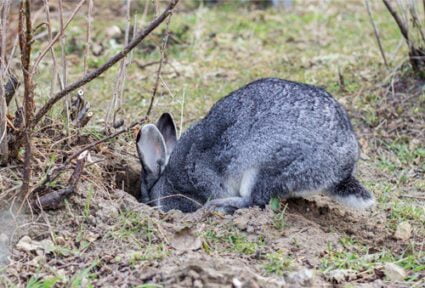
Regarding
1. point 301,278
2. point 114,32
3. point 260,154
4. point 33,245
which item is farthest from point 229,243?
point 114,32

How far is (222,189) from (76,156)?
1230mm

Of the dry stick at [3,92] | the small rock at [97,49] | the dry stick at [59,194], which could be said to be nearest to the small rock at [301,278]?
the dry stick at [59,194]

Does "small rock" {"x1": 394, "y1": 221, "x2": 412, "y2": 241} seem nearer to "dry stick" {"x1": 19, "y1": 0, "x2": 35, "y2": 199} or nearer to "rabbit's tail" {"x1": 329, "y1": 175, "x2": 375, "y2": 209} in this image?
"rabbit's tail" {"x1": 329, "y1": 175, "x2": 375, "y2": 209}

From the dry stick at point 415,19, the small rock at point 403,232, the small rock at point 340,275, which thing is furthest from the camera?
the dry stick at point 415,19

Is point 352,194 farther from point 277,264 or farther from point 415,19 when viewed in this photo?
point 415,19

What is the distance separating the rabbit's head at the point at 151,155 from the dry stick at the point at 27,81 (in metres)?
1.40

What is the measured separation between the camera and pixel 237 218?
502cm

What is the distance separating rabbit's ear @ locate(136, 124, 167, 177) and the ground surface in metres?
0.19

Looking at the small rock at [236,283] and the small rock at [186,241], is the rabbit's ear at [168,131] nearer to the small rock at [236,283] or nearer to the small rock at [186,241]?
the small rock at [186,241]

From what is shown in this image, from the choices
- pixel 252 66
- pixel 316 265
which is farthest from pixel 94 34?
pixel 316 265

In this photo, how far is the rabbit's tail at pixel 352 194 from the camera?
531 centimetres

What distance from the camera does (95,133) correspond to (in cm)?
571

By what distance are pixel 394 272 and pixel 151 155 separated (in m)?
2.30

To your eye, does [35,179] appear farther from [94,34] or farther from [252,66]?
[94,34]
